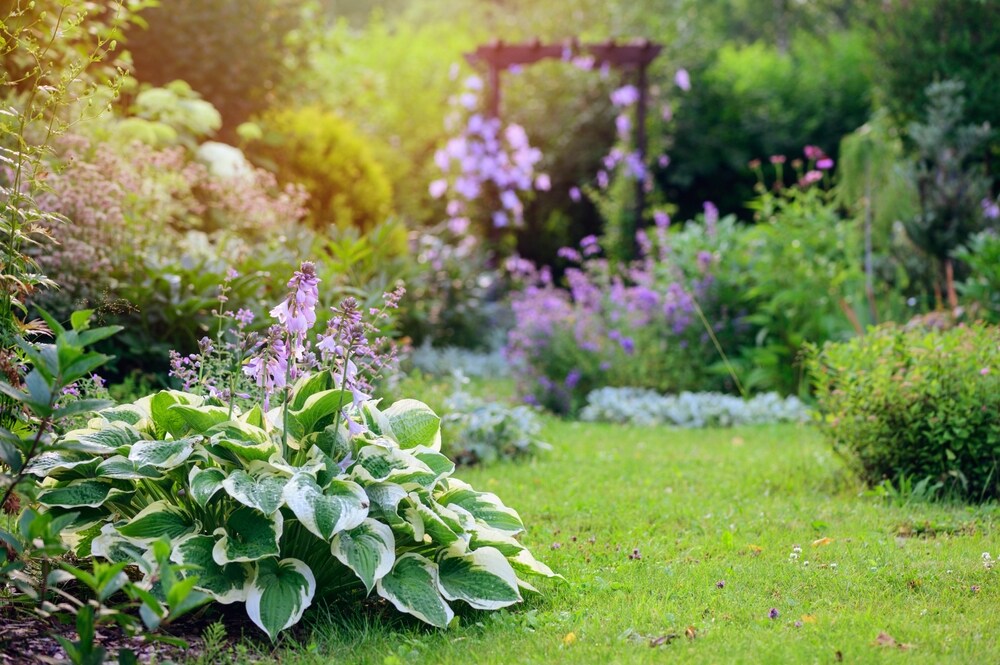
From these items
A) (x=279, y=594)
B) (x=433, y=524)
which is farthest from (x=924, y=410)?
(x=279, y=594)

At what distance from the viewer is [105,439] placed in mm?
2867

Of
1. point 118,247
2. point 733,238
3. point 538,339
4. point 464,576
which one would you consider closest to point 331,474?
point 464,576

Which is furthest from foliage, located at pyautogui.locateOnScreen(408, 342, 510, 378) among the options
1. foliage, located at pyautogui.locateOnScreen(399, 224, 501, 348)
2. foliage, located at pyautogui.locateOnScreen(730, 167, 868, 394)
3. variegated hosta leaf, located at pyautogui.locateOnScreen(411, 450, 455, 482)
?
variegated hosta leaf, located at pyautogui.locateOnScreen(411, 450, 455, 482)

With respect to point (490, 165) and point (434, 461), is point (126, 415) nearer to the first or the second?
point (434, 461)

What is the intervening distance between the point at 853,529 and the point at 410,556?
1.84 m

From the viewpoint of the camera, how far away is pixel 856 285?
297 inches

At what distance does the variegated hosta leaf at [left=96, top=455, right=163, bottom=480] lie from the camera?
2727 millimetres

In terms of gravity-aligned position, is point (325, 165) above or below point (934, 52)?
below

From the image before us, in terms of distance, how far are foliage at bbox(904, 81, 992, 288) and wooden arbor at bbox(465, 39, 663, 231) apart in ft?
11.2

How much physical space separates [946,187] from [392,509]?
19.2ft

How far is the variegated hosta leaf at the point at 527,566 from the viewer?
3047 millimetres

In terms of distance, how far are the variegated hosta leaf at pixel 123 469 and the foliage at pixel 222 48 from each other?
7061mm

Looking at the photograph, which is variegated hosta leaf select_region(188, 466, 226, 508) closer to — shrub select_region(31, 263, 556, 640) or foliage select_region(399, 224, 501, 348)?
shrub select_region(31, 263, 556, 640)

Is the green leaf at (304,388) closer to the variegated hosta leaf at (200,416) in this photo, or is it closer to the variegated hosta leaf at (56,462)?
the variegated hosta leaf at (200,416)
